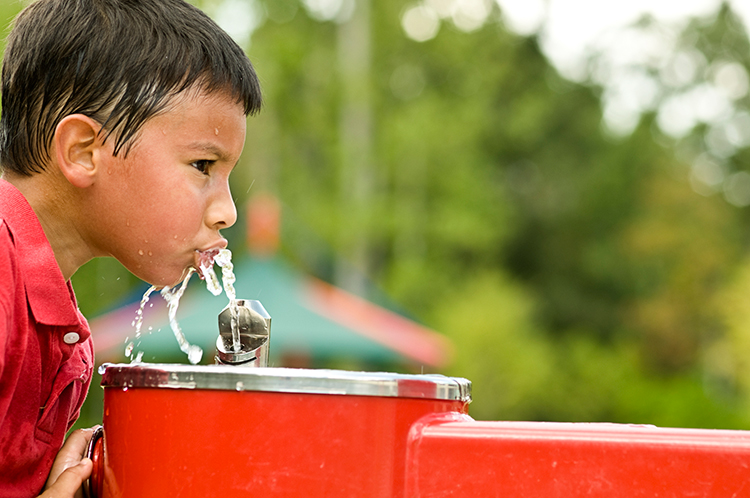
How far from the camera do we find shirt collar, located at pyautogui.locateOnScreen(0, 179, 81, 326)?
95cm

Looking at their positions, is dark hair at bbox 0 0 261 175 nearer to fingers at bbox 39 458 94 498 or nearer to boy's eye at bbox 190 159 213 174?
boy's eye at bbox 190 159 213 174

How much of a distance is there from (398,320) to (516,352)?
5.45m

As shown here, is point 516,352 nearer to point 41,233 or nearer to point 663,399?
point 663,399

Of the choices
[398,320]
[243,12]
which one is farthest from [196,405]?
[243,12]

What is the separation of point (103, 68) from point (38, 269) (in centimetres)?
26

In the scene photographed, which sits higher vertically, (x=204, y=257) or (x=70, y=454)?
(x=204, y=257)

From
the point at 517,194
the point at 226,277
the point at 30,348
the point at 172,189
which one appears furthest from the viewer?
the point at 517,194

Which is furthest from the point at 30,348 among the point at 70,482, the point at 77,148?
the point at 77,148

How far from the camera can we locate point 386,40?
14836 mm

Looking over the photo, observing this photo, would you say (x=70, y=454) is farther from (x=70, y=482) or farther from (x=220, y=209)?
(x=220, y=209)

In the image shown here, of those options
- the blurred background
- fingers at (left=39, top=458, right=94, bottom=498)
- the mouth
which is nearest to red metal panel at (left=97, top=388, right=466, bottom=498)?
fingers at (left=39, top=458, right=94, bottom=498)

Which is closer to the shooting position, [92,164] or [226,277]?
[92,164]

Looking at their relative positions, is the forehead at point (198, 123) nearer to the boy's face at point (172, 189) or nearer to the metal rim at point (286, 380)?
the boy's face at point (172, 189)

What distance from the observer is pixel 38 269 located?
960 mm
